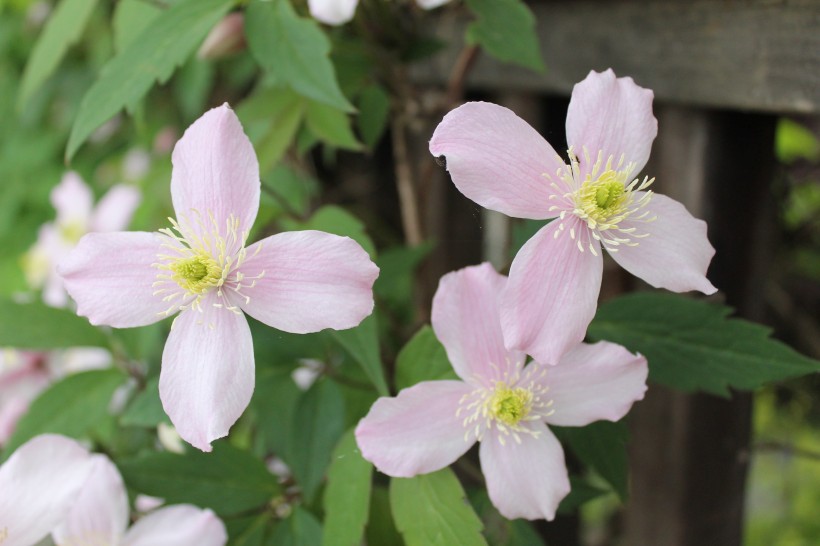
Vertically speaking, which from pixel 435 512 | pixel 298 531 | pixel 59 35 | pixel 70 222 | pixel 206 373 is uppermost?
pixel 59 35

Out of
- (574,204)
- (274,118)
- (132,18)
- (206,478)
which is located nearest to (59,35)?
(132,18)

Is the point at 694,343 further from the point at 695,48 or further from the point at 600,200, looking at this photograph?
the point at 695,48

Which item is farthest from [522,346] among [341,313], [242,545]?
[242,545]

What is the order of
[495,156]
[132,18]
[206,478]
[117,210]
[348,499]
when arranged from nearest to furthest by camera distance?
[495,156] → [348,499] → [206,478] → [132,18] → [117,210]

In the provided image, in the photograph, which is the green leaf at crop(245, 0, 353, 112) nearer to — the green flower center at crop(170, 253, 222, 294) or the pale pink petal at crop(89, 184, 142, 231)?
the green flower center at crop(170, 253, 222, 294)

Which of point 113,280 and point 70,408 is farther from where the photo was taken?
point 70,408

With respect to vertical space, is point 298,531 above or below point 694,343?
below
